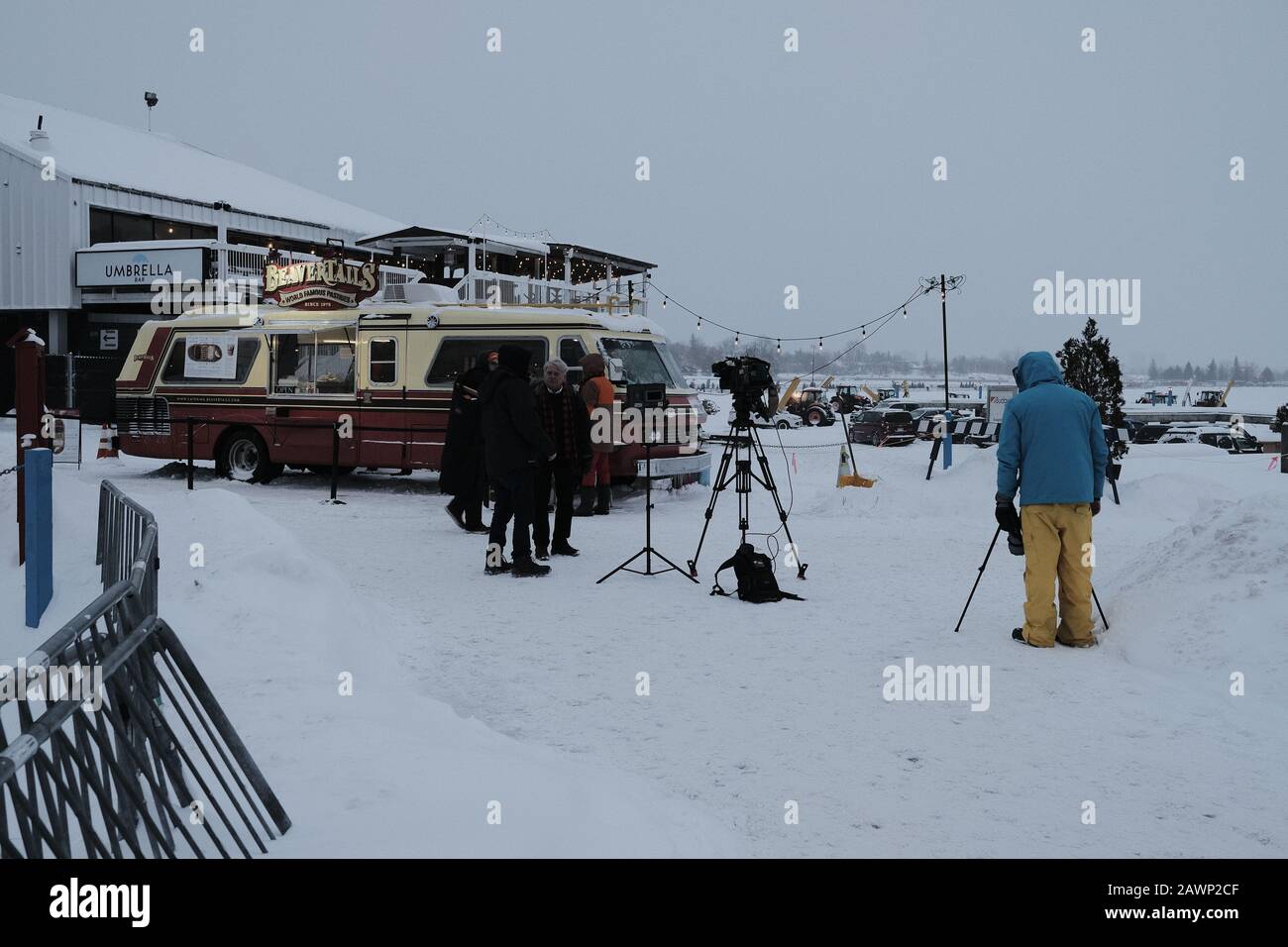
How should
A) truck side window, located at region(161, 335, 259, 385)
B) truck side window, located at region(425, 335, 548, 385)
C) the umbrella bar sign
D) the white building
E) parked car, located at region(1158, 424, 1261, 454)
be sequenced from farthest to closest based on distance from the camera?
parked car, located at region(1158, 424, 1261, 454)
the white building
truck side window, located at region(161, 335, 259, 385)
the umbrella bar sign
truck side window, located at region(425, 335, 548, 385)

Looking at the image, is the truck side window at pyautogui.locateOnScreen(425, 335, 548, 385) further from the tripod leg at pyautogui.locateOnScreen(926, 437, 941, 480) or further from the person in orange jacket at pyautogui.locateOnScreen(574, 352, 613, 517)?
the tripod leg at pyautogui.locateOnScreen(926, 437, 941, 480)

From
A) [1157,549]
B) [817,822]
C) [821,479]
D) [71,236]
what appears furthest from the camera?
[71,236]

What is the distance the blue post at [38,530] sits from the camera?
23.3 feet

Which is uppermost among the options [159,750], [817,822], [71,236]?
[71,236]

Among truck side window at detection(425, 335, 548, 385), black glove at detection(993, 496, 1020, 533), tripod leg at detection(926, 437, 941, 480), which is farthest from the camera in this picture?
tripod leg at detection(926, 437, 941, 480)

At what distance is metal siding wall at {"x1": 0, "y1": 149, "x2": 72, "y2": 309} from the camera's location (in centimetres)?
2966

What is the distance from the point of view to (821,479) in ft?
61.5

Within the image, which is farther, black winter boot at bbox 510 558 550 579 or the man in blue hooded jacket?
black winter boot at bbox 510 558 550 579

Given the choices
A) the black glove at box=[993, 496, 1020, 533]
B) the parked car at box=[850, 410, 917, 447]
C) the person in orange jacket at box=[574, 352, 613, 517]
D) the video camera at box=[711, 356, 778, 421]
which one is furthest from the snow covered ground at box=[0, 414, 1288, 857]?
the parked car at box=[850, 410, 917, 447]

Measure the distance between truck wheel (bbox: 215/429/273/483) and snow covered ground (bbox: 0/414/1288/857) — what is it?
5848 mm

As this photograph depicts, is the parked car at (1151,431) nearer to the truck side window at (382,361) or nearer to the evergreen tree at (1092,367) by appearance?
the evergreen tree at (1092,367)
